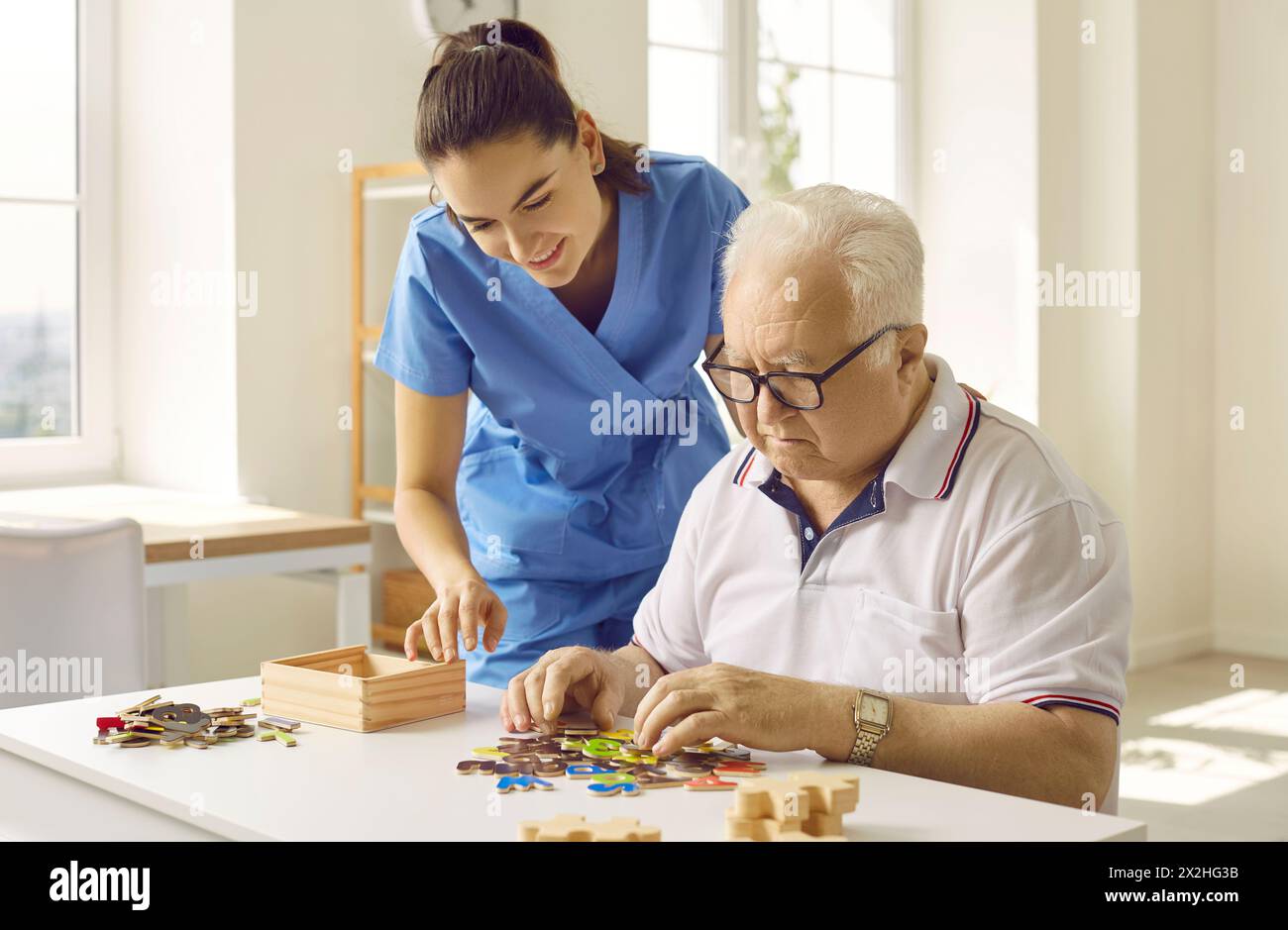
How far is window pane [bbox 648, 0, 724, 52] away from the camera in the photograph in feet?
14.7

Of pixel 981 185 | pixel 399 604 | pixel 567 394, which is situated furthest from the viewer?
pixel 981 185

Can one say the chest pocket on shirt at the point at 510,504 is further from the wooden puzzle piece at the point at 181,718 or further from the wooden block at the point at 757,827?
the wooden block at the point at 757,827

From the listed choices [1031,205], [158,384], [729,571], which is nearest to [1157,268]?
[1031,205]

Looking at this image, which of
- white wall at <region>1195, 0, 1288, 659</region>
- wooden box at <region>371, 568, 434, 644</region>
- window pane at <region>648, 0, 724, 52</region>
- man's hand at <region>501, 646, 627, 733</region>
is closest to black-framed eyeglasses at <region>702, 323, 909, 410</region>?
man's hand at <region>501, 646, 627, 733</region>

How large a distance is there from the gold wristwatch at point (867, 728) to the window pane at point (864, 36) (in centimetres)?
412

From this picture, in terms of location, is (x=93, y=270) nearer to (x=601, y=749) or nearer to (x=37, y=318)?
(x=37, y=318)

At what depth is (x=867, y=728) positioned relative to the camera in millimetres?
1298

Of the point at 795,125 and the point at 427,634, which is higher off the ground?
the point at 795,125

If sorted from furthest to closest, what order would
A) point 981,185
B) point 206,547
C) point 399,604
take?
point 981,185 → point 399,604 → point 206,547

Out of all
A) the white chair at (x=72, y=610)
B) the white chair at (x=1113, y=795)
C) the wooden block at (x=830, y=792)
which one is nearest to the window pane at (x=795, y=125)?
the white chair at (x=72, y=610)

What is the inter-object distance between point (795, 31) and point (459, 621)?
3751mm

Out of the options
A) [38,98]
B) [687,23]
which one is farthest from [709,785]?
[687,23]

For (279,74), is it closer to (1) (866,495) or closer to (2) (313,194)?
(2) (313,194)
